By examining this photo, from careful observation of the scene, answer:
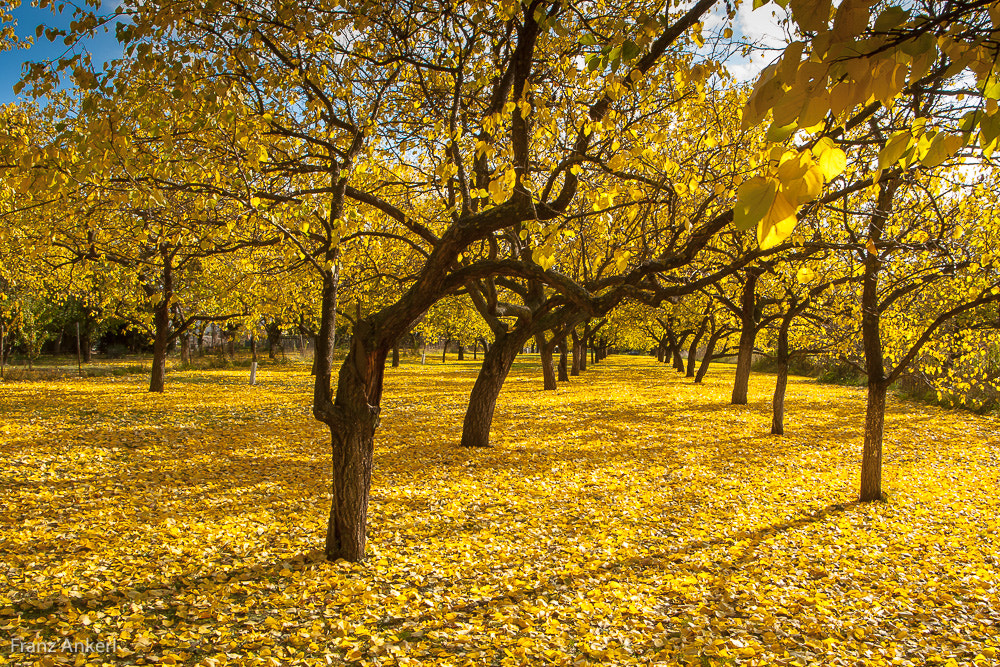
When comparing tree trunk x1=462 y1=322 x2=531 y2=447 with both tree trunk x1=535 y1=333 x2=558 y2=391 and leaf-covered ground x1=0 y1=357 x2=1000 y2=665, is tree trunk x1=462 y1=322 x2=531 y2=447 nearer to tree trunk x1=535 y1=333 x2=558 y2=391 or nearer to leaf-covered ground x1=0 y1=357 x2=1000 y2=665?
leaf-covered ground x1=0 y1=357 x2=1000 y2=665

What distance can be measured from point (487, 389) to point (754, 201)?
34.9 feet

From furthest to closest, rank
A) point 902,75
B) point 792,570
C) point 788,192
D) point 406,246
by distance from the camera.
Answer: point 406,246 < point 792,570 < point 902,75 < point 788,192

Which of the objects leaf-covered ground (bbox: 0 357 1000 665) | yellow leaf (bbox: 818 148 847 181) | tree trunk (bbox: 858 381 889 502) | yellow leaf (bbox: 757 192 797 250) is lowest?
leaf-covered ground (bbox: 0 357 1000 665)

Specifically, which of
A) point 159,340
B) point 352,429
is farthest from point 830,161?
point 159,340

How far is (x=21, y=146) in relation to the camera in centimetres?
437

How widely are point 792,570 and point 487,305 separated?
7188 millimetres

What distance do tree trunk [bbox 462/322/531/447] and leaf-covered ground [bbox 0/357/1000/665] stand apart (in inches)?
28.2

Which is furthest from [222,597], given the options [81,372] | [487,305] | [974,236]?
[81,372]

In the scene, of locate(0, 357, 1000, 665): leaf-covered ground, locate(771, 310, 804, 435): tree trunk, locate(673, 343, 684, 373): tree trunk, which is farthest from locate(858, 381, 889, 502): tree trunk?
locate(673, 343, 684, 373): tree trunk

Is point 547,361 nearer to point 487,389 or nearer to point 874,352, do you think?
point 487,389

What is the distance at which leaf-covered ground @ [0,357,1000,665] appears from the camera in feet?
14.6

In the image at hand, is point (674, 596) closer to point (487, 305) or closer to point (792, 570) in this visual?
point (792, 570)

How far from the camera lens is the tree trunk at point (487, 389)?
37.8ft

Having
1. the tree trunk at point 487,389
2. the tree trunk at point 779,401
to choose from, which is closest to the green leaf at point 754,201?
the tree trunk at point 487,389
